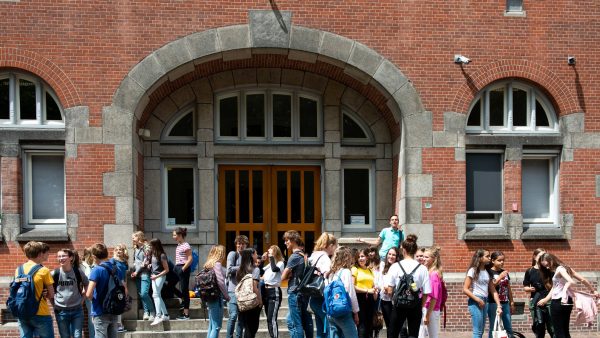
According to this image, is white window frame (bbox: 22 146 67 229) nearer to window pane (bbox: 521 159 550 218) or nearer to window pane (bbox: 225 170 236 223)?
window pane (bbox: 225 170 236 223)

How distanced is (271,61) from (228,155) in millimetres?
Answer: 1956

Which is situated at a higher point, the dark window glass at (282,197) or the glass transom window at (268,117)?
the glass transom window at (268,117)

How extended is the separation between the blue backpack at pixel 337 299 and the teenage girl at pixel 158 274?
462 cm

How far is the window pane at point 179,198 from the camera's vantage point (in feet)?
61.6

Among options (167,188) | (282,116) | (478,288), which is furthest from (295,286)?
(282,116)

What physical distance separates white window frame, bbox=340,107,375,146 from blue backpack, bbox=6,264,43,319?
27.2ft

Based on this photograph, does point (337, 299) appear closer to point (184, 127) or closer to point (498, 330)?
point (498, 330)

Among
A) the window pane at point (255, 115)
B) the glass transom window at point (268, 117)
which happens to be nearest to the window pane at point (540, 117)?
the glass transom window at point (268, 117)

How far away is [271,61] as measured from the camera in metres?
18.4

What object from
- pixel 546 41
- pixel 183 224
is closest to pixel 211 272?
pixel 183 224

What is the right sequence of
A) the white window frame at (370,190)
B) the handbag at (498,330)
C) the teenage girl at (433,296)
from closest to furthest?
the teenage girl at (433,296) < the handbag at (498,330) < the white window frame at (370,190)

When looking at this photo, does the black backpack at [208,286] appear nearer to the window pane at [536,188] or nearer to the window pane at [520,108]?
the window pane at [536,188]

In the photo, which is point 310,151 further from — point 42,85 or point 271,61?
point 42,85

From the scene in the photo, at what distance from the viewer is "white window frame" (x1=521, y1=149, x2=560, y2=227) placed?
60.2 ft
